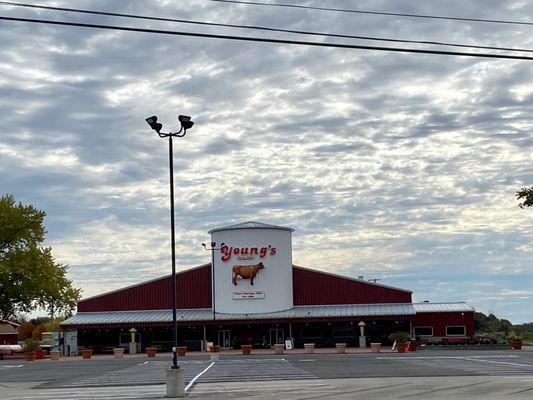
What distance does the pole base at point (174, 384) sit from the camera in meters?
27.8

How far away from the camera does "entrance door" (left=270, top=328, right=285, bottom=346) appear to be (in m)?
77.4

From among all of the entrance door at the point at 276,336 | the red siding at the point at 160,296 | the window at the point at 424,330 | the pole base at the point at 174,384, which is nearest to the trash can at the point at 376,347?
the entrance door at the point at 276,336

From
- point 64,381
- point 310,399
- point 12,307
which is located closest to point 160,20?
point 310,399

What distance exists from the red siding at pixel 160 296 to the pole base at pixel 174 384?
Result: 5121 cm

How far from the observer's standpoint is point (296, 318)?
7362 cm

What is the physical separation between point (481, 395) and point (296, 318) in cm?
4885

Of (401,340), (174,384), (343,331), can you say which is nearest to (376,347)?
(401,340)

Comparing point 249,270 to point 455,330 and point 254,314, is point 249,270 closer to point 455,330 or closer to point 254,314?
point 254,314

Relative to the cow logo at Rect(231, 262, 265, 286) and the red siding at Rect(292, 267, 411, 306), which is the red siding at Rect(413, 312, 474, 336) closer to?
the red siding at Rect(292, 267, 411, 306)

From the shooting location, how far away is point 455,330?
253 feet

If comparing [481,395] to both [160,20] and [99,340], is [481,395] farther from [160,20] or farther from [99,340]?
[99,340]

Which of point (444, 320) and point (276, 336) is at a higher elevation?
point (444, 320)

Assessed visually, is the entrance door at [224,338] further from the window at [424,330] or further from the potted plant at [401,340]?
the window at [424,330]

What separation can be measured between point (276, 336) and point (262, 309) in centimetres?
318
